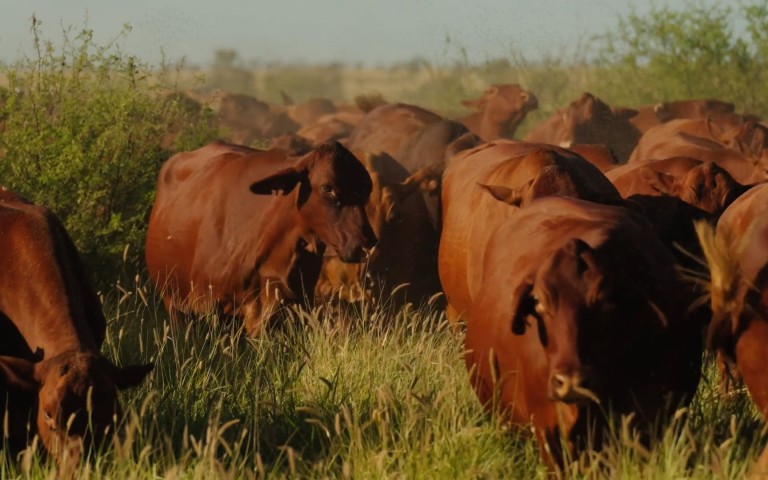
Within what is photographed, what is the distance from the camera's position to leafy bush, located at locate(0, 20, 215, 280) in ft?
38.9

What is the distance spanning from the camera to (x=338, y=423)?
6340mm

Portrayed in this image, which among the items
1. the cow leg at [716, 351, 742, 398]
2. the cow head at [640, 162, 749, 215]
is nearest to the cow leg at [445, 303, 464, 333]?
the cow head at [640, 162, 749, 215]

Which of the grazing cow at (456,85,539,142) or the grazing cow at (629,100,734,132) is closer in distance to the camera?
the grazing cow at (629,100,734,132)

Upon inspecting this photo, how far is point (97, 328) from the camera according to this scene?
7.69 m

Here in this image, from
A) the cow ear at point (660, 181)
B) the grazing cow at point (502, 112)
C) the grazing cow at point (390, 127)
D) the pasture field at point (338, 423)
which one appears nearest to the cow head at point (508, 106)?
the grazing cow at point (502, 112)

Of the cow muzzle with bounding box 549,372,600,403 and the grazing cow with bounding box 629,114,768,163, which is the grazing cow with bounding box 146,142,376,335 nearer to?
the cow muzzle with bounding box 549,372,600,403

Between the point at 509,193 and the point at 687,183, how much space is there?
82.3 inches

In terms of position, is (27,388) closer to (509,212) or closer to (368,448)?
(368,448)

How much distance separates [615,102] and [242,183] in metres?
21.0

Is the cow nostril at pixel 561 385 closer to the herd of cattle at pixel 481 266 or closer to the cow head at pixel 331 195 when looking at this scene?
the herd of cattle at pixel 481 266

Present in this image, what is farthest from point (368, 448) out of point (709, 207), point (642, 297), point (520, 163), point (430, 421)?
point (709, 207)

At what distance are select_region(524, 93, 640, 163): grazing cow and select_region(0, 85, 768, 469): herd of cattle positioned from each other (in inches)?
262

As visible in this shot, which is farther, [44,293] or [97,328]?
[97,328]

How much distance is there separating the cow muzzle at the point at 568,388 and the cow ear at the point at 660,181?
478cm
